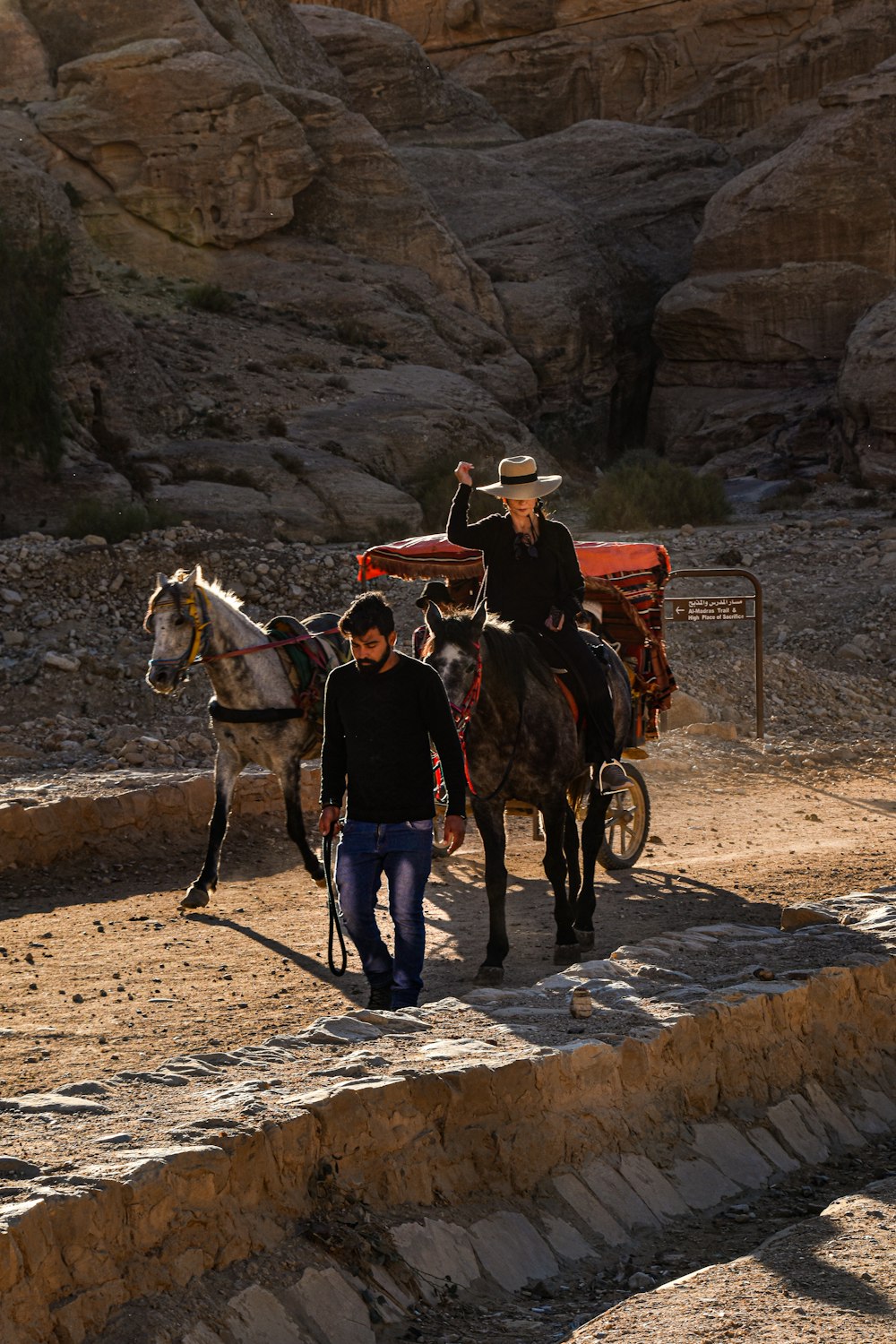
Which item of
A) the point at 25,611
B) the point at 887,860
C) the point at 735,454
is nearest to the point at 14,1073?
the point at 887,860

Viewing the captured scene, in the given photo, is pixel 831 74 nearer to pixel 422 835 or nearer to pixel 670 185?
pixel 670 185

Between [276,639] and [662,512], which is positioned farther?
[662,512]

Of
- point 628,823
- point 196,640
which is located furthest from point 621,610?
point 196,640

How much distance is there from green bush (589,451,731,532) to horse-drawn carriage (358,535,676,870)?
802 inches

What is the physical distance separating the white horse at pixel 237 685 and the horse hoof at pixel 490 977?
2696 millimetres

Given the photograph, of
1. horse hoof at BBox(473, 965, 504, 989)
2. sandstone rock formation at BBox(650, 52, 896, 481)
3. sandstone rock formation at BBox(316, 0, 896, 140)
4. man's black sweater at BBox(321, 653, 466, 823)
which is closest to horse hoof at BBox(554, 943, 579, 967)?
horse hoof at BBox(473, 965, 504, 989)

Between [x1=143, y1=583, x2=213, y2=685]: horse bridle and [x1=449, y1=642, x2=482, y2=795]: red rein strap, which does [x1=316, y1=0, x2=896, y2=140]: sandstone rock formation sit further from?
[x1=449, y1=642, x2=482, y2=795]: red rein strap

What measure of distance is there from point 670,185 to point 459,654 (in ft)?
152

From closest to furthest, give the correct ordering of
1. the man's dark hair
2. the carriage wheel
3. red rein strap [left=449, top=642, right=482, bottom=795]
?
the man's dark hair
red rein strap [left=449, top=642, right=482, bottom=795]
the carriage wheel

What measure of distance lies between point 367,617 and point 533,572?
254cm

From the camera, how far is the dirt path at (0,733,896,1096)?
7.43 m

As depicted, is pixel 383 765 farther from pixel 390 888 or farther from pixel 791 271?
pixel 791 271

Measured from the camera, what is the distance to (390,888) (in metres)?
7.19

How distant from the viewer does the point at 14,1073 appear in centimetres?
651
